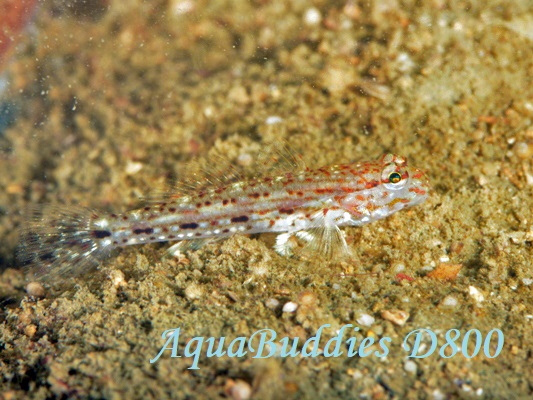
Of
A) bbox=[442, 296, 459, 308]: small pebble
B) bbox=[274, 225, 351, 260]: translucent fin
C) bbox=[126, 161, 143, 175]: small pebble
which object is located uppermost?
bbox=[442, 296, 459, 308]: small pebble

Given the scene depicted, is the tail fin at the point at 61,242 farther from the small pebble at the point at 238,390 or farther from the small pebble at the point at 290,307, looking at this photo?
the small pebble at the point at 238,390

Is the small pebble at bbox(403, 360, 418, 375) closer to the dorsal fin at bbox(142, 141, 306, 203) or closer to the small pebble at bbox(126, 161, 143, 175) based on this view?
the dorsal fin at bbox(142, 141, 306, 203)

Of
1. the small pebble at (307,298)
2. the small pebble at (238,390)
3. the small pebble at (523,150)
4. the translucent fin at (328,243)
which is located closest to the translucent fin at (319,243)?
the translucent fin at (328,243)

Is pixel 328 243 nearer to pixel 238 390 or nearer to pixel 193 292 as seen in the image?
pixel 193 292

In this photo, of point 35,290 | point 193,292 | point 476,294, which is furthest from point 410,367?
point 35,290

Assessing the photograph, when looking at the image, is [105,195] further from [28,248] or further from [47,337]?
[47,337]

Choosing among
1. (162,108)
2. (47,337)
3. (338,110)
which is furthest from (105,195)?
(338,110)

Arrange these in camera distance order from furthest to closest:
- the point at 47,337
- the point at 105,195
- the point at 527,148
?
the point at 105,195 → the point at 527,148 → the point at 47,337

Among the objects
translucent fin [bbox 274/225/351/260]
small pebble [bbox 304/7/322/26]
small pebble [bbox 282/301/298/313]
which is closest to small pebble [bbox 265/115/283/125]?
small pebble [bbox 304/7/322/26]
